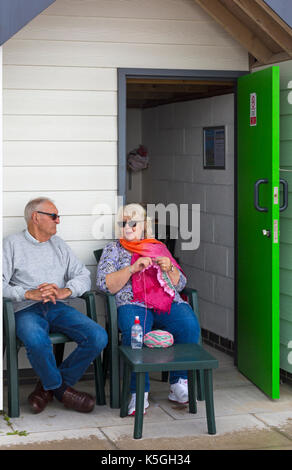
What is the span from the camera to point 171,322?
4.48 metres

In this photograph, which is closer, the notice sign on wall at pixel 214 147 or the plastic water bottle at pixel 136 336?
the plastic water bottle at pixel 136 336

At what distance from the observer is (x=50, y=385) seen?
4.17m

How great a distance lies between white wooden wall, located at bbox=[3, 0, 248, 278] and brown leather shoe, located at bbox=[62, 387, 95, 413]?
0.96m

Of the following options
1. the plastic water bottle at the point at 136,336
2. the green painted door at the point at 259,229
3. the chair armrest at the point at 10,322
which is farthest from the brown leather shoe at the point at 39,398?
the green painted door at the point at 259,229

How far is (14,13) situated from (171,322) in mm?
1959

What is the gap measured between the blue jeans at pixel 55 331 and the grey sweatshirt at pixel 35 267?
0.38 feet

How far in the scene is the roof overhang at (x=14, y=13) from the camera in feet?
12.3

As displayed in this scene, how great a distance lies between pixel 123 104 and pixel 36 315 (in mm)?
1521

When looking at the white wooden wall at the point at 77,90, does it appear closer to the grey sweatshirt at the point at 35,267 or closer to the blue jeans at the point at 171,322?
the grey sweatshirt at the point at 35,267

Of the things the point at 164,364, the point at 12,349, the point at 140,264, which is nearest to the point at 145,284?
the point at 140,264

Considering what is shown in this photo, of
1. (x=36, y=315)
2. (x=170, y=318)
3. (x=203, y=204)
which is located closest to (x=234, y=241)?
(x=203, y=204)

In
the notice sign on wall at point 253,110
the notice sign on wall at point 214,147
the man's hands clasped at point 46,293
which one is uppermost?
the notice sign on wall at point 253,110

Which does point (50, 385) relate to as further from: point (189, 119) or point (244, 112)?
point (189, 119)
